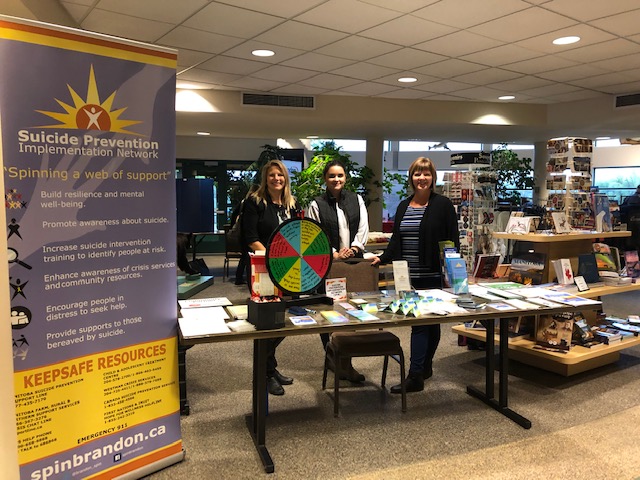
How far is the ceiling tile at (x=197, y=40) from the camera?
414 cm

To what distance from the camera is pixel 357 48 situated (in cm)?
457

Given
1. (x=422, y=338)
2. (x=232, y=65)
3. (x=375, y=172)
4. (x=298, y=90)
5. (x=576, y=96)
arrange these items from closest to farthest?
1. (x=422, y=338)
2. (x=232, y=65)
3. (x=298, y=90)
4. (x=576, y=96)
5. (x=375, y=172)

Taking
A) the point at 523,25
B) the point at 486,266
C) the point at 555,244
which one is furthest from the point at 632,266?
the point at 523,25

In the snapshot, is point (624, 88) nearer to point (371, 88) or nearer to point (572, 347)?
point (371, 88)

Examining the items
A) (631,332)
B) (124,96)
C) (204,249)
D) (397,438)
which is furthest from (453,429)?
(204,249)

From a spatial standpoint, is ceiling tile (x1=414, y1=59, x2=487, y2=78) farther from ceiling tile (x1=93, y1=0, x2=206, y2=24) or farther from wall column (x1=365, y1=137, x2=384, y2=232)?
wall column (x1=365, y1=137, x2=384, y2=232)

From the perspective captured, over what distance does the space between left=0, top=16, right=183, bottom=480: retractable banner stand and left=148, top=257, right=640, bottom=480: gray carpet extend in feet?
1.40

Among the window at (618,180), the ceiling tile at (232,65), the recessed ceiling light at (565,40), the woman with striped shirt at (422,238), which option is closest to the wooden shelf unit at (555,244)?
the woman with striped shirt at (422,238)

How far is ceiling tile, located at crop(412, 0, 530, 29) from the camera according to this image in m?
3.51

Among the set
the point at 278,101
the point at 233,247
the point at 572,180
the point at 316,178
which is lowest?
the point at 233,247

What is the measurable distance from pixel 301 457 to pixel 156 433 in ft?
2.41

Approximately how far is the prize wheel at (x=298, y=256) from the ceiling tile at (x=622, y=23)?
3.06 metres

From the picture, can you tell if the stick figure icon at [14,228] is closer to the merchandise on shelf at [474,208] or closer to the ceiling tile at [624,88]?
the merchandise on shelf at [474,208]

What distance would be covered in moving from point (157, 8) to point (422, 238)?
255cm
